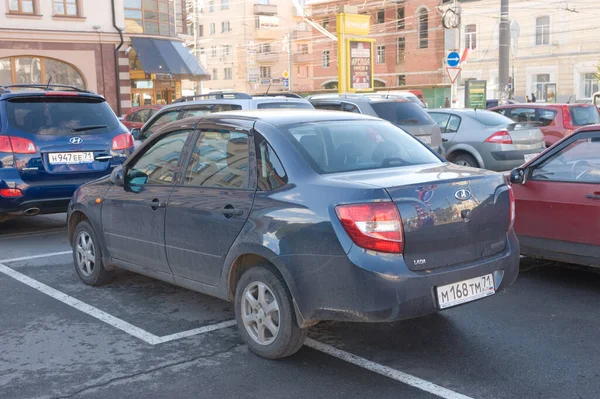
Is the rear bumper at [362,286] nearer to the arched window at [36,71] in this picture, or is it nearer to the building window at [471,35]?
the arched window at [36,71]

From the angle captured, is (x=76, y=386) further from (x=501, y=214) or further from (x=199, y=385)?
(x=501, y=214)

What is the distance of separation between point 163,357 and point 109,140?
5007 millimetres

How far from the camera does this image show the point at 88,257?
6.61m

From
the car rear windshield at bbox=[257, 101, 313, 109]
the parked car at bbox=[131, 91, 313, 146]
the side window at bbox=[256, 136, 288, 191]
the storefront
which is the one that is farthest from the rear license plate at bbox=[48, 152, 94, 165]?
the storefront

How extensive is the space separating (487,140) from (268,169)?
9712 millimetres

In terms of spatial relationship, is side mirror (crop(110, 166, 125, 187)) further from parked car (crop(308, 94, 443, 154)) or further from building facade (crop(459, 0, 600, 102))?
building facade (crop(459, 0, 600, 102))

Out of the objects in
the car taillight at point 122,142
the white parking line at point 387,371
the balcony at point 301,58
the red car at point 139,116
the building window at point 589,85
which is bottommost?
the white parking line at point 387,371

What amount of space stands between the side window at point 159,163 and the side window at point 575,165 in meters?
3.37

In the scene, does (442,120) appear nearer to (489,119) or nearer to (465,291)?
(489,119)

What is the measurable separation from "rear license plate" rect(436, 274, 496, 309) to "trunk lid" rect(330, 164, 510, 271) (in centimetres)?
14

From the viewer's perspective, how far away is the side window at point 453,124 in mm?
14273

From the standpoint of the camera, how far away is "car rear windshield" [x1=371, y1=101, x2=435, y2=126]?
40.7 feet

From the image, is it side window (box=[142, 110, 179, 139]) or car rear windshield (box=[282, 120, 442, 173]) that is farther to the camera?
side window (box=[142, 110, 179, 139])

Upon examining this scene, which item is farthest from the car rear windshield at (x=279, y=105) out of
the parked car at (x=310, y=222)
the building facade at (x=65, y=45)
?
the building facade at (x=65, y=45)
